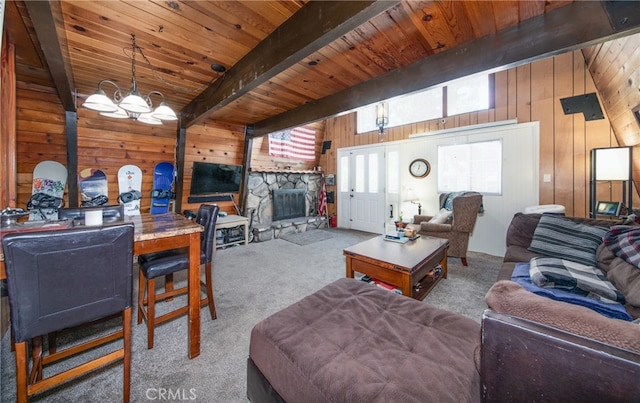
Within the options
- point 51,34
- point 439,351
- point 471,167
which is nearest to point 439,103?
point 471,167

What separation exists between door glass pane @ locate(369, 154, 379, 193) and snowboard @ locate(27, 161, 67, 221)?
5176mm

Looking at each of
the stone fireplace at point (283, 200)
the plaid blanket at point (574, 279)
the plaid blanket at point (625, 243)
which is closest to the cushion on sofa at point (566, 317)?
the plaid blanket at point (574, 279)

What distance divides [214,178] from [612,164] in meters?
5.53

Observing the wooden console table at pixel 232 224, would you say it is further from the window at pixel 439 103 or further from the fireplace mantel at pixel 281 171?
the window at pixel 439 103

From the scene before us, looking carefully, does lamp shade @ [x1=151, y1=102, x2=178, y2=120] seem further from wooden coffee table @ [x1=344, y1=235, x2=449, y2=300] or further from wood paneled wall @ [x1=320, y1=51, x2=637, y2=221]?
wood paneled wall @ [x1=320, y1=51, x2=637, y2=221]

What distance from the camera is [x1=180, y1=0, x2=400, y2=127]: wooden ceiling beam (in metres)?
1.30

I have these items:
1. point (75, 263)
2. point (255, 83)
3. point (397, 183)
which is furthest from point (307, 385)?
point (397, 183)

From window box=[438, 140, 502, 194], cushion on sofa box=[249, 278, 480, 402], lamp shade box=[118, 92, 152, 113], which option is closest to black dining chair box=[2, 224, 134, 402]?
cushion on sofa box=[249, 278, 480, 402]

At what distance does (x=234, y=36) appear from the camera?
1929 millimetres

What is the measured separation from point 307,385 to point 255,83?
2.19 meters

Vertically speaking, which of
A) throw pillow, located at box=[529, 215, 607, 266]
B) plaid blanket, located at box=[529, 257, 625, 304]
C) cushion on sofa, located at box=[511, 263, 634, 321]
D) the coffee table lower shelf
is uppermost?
throw pillow, located at box=[529, 215, 607, 266]

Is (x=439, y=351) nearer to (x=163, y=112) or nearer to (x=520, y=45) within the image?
(x=520, y=45)

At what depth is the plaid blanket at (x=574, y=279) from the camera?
4.77 feet

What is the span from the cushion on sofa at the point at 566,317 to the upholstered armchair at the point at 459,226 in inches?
107
